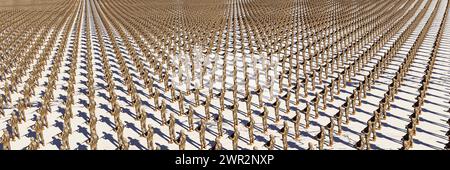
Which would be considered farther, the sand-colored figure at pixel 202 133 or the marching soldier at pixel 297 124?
the marching soldier at pixel 297 124

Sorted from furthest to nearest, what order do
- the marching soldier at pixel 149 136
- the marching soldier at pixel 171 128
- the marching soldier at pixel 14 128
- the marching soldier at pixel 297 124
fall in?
the marching soldier at pixel 14 128 → the marching soldier at pixel 297 124 → the marching soldier at pixel 171 128 → the marching soldier at pixel 149 136

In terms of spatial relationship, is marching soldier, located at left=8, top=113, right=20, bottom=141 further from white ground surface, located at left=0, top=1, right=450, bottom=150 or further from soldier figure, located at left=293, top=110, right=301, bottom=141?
soldier figure, located at left=293, top=110, right=301, bottom=141

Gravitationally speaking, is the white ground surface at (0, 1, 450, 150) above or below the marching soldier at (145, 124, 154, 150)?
below

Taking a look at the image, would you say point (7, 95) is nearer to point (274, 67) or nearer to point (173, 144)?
point (173, 144)

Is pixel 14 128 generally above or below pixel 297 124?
above

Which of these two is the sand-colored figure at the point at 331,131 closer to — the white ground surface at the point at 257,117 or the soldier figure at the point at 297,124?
the white ground surface at the point at 257,117

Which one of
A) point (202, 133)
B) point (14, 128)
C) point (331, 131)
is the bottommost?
point (331, 131)

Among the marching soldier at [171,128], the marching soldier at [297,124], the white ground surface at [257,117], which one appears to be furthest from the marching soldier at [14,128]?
the marching soldier at [297,124]

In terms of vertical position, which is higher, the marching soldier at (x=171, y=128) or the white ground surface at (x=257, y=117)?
the marching soldier at (x=171, y=128)

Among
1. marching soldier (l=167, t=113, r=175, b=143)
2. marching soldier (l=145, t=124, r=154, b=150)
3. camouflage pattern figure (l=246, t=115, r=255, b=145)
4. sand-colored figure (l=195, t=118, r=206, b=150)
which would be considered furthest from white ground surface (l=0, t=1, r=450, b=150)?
marching soldier (l=145, t=124, r=154, b=150)

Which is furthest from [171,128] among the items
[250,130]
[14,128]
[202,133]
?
[14,128]

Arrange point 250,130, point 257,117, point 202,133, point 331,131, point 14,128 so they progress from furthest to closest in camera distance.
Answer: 1. point 257,117
2. point 14,128
3. point 250,130
4. point 331,131
5. point 202,133

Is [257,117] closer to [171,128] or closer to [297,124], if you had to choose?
[297,124]
